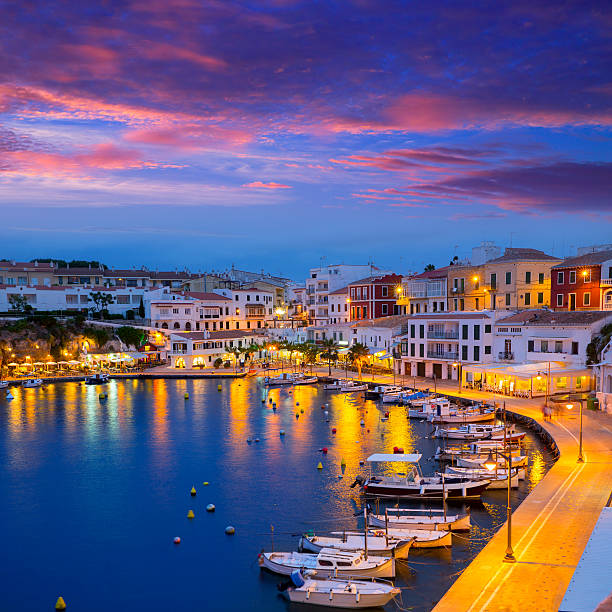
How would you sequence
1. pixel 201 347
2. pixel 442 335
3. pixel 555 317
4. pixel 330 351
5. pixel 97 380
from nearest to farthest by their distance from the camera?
pixel 555 317 → pixel 442 335 → pixel 97 380 → pixel 330 351 → pixel 201 347

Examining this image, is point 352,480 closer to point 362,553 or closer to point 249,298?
point 362,553

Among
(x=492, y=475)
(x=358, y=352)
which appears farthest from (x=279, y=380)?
(x=492, y=475)

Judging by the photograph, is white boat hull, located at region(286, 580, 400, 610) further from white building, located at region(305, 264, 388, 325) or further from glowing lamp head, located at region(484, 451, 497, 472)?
white building, located at region(305, 264, 388, 325)

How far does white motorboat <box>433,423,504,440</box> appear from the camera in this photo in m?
41.8

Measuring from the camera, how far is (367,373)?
76062 millimetres

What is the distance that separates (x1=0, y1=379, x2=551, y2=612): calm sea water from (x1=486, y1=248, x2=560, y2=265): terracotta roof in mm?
25428

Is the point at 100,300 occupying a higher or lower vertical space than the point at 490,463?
higher

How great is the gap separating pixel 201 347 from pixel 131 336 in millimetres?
11581

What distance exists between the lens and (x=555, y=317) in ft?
182

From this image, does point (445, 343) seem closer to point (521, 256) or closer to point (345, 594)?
point (521, 256)

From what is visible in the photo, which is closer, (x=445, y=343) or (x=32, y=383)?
(x=445, y=343)

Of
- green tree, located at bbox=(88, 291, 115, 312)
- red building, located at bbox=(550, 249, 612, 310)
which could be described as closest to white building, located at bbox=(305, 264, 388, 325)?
green tree, located at bbox=(88, 291, 115, 312)

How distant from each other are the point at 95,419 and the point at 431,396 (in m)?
30.8

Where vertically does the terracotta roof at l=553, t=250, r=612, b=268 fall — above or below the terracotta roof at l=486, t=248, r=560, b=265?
below
